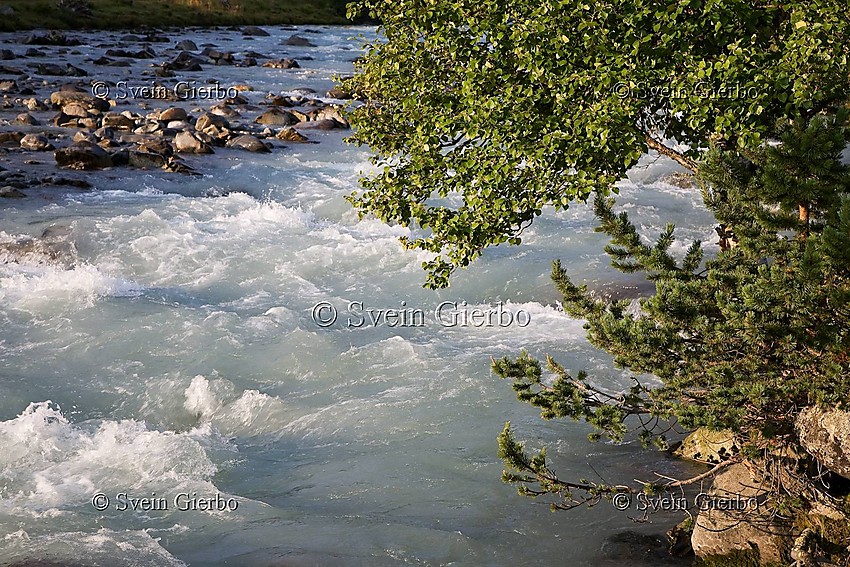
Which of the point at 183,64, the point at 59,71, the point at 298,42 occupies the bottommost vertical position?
the point at 59,71

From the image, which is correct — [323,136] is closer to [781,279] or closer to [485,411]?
[485,411]

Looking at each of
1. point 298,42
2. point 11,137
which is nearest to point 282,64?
point 298,42

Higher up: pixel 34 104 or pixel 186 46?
pixel 186 46

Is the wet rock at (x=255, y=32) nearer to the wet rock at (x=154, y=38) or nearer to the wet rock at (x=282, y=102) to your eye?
the wet rock at (x=154, y=38)

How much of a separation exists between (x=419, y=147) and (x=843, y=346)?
5874 millimetres

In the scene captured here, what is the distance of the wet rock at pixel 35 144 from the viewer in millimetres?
36531

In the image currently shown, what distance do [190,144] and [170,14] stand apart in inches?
2525

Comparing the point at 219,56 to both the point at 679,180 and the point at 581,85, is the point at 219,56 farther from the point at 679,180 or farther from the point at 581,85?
the point at 581,85

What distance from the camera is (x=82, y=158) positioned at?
34906mm

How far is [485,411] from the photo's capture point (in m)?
17.5

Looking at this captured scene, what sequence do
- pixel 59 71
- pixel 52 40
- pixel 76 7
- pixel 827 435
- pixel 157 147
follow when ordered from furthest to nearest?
pixel 76 7 → pixel 52 40 → pixel 59 71 → pixel 157 147 → pixel 827 435

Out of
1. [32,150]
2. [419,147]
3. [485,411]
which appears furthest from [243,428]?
[32,150]

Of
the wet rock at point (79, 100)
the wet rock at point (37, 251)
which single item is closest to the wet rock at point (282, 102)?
the wet rock at point (79, 100)

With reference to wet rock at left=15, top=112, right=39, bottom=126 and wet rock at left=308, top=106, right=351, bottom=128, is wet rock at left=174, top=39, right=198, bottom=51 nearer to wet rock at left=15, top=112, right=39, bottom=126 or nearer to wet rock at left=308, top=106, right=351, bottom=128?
wet rock at left=308, top=106, right=351, bottom=128
